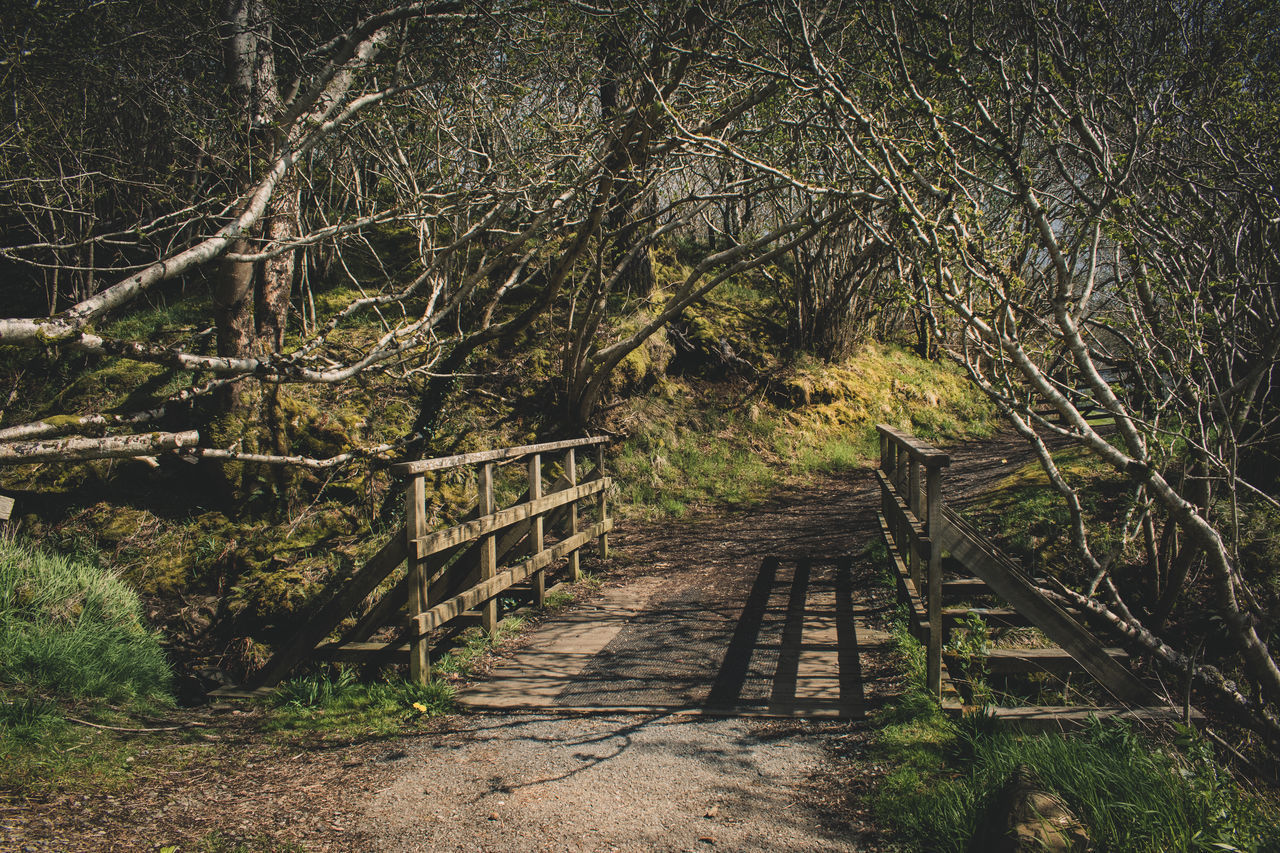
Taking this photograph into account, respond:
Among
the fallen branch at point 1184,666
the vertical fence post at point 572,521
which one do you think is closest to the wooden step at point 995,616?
the fallen branch at point 1184,666

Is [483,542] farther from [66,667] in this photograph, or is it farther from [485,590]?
[66,667]

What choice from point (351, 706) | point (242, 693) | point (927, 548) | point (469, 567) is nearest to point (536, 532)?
point (469, 567)

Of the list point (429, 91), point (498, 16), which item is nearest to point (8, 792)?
point (498, 16)

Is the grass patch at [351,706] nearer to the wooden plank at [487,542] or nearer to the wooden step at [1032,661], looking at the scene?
the wooden plank at [487,542]

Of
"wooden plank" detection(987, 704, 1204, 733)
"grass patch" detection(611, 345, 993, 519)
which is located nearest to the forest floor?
"wooden plank" detection(987, 704, 1204, 733)

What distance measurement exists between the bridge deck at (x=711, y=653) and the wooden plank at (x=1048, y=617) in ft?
3.56

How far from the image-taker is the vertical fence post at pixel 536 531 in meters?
6.65

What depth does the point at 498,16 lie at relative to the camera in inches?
283

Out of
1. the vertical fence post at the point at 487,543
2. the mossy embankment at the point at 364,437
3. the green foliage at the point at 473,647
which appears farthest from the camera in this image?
the mossy embankment at the point at 364,437

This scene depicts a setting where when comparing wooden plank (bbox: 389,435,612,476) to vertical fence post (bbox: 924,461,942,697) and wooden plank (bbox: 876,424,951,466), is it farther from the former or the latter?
vertical fence post (bbox: 924,461,942,697)

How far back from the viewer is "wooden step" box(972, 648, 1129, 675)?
4.37m

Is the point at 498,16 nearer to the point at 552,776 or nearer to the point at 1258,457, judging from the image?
the point at 552,776

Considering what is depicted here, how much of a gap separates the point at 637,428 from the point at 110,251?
923cm

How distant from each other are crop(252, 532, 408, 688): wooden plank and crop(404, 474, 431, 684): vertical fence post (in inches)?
5.7
